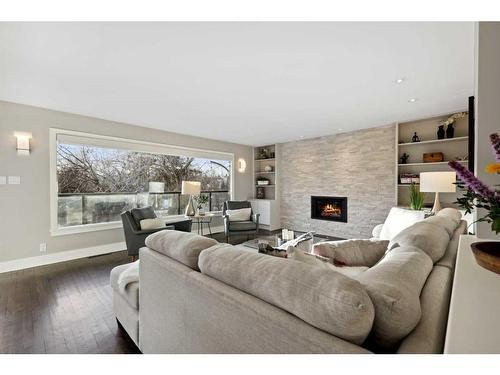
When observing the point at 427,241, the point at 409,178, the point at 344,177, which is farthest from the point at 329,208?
the point at 427,241

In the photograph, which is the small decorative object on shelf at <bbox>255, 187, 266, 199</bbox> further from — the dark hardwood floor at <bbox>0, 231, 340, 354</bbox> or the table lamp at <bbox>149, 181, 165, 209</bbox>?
the dark hardwood floor at <bbox>0, 231, 340, 354</bbox>

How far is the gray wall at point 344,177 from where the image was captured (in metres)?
4.43

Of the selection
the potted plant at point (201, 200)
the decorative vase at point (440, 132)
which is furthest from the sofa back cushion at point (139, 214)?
the decorative vase at point (440, 132)

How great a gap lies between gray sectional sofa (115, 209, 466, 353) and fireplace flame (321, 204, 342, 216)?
3.83m

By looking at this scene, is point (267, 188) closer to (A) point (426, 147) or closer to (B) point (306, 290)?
(A) point (426, 147)

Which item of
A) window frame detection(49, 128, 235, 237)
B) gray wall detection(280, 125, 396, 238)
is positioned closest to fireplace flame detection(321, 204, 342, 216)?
gray wall detection(280, 125, 396, 238)

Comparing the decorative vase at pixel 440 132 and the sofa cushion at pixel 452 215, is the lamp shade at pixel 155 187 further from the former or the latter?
the decorative vase at pixel 440 132

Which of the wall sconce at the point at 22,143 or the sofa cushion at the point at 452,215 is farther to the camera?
the wall sconce at the point at 22,143

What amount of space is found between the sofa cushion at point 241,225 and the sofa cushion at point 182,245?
2.90 m

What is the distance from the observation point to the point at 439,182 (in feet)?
10.2

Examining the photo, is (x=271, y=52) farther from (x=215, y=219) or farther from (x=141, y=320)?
(x=215, y=219)

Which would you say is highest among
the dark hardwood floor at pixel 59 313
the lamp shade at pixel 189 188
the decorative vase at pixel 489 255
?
the lamp shade at pixel 189 188

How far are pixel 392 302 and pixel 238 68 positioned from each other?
223 cm

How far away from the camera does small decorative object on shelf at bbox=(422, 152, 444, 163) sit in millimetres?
3828
